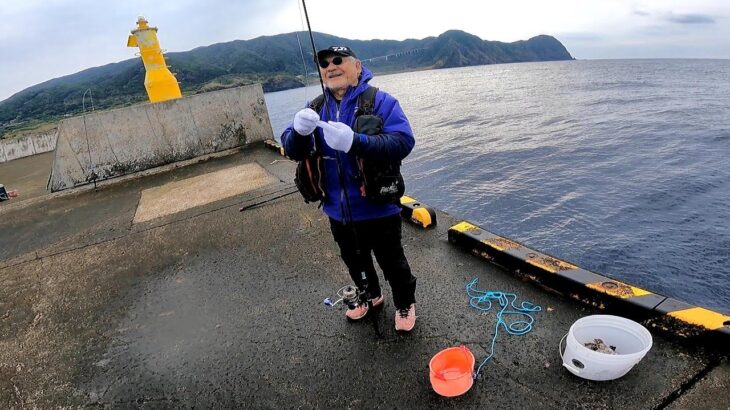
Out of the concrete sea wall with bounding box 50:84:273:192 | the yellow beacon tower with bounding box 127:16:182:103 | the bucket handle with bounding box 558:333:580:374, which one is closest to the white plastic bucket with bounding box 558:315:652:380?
the bucket handle with bounding box 558:333:580:374

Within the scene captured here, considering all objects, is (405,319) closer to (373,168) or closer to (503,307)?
(503,307)

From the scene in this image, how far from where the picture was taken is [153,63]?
33.6 ft

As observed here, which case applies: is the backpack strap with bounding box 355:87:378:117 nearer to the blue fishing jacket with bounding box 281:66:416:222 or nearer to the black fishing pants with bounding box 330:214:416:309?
the blue fishing jacket with bounding box 281:66:416:222

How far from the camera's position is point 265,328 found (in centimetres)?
330

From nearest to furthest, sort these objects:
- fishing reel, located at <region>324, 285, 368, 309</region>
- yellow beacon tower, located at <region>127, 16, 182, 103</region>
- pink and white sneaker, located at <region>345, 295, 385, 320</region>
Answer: fishing reel, located at <region>324, 285, 368, 309</region> < pink and white sneaker, located at <region>345, 295, 385, 320</region> < yellow beacon tower, located at <region>127, 16, 182, 103</region>

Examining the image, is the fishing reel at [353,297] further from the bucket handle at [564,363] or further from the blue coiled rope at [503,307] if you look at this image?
the bucket handle at [564,363]

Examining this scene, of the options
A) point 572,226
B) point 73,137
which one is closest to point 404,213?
point 572,226

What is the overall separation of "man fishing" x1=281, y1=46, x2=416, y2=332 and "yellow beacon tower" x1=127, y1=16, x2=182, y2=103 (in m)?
8.96

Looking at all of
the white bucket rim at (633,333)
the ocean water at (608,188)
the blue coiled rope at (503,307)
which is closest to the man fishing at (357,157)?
the blue coiled rope at (503,307)

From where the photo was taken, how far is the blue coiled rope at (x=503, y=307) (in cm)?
285

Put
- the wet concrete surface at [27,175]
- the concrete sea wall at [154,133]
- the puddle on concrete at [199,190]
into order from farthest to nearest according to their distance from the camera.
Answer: the wet concrete surface at [27,175]
the concrete sea wall at [154,133]
the puddle on concrete at [199,190]

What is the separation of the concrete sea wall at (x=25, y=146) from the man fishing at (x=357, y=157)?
1898 centimetres

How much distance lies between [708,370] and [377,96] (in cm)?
275

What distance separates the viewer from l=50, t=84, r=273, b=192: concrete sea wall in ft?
27.9
